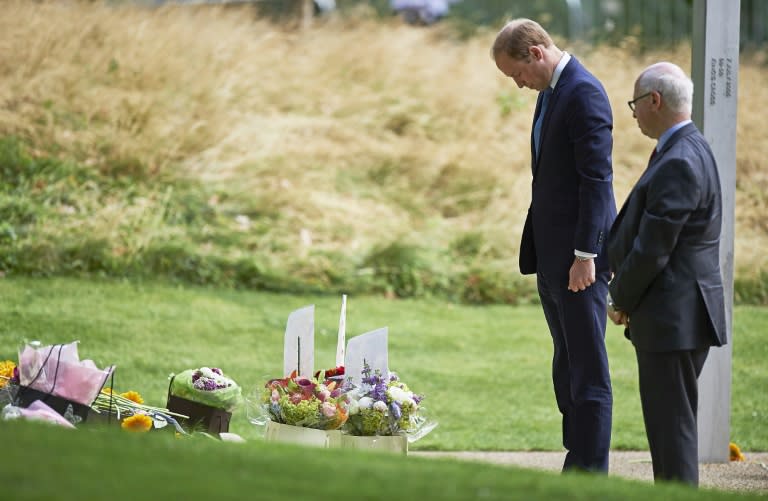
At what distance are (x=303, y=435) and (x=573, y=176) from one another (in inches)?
60.3

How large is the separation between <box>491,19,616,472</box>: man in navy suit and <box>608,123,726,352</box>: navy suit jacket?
36cm

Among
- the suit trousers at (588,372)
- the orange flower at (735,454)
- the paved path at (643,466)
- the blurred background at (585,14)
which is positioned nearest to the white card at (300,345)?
the paved path at (643,466)

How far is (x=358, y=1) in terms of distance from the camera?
49.5 feet

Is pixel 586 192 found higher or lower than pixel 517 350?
higher

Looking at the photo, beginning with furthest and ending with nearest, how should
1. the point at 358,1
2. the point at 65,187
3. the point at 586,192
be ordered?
the point at 358,1 < the point at 65,187 < the point at 586,192

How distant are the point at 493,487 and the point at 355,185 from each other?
903 cm

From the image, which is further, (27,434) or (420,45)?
(420,45)

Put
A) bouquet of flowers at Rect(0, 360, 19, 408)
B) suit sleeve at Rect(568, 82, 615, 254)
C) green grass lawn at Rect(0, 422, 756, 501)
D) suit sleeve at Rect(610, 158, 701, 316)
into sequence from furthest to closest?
1. suit sleeve at Rect(568, 82, 615, 254)
2. bouquet of flowers at Rect(0, 360, 19, 408)
3. suit sleeve at Rect(610, 158, 701, 316)
4. green grass lawn at Rect(0, 422, 756, 501)

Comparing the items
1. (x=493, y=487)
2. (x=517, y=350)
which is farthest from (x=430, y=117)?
(x=493, y=487)

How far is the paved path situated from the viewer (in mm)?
5242

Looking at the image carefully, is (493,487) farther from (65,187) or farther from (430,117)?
(430,117)

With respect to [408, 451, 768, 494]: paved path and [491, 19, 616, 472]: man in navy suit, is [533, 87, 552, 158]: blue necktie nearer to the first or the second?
[491, 19, 616, 472]: man in navy suit

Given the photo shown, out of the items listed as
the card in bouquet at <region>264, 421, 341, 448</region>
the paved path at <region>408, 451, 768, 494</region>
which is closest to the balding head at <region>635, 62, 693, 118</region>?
the card in bouquet at <region>264, 421, 341, 448</region>

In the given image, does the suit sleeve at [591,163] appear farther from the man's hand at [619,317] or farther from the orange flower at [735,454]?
the orange flower at [735,454]
